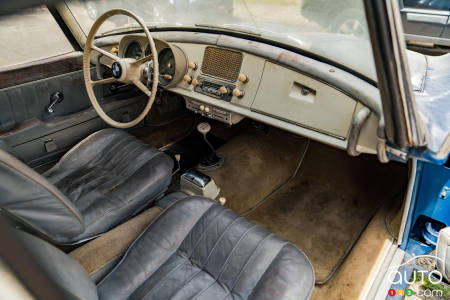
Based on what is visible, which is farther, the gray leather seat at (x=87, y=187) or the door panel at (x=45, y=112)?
the door panel at (x=45, y=112)

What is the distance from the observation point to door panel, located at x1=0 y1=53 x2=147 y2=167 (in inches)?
78.2

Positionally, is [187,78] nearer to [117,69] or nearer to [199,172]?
[117,69]

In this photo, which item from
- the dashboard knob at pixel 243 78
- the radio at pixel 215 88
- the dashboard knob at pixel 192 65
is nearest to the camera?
the dashboard knob at pixel 243 78

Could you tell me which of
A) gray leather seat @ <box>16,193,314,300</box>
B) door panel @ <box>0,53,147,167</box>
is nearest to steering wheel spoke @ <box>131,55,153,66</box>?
door panel @ <box>0,53,147,167</box>

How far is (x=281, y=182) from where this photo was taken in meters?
2.36

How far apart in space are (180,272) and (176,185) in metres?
1.09

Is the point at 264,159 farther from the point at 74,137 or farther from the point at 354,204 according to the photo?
the point at 74,137

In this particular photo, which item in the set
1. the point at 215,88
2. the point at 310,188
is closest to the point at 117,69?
the point at 215,88

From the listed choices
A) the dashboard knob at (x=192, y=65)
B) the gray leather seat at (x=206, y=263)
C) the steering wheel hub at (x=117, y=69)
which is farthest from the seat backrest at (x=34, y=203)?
the dashboard knob at (x=192, y=65)

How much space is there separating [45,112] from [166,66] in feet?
2.80

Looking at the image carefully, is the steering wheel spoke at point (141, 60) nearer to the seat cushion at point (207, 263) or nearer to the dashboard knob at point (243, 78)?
the dashboard knob at point (243, 78)

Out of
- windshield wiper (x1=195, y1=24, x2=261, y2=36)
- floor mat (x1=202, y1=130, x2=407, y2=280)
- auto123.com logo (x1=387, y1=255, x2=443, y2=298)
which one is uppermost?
windshield wiper (x1=195, y1=24, x2=261, y2=36)

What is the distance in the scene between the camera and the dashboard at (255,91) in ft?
4.70

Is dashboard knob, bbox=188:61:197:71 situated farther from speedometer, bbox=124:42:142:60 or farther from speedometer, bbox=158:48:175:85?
speedometer, bbox=124:42:142:60
